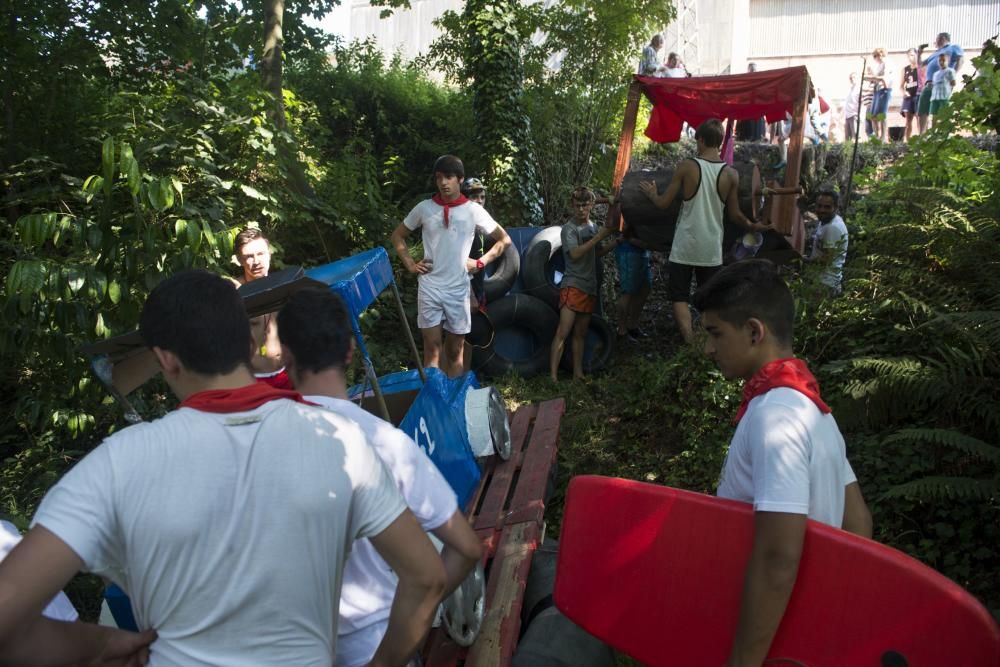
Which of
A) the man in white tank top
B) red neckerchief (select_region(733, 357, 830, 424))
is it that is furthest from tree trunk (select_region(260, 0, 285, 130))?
red neckerchief (select_region(733, 357, 830, 424))

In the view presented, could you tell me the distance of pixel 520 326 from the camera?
318 inches

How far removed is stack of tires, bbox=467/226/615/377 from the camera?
25.6ft

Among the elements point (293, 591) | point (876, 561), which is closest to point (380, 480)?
point (293, 591)

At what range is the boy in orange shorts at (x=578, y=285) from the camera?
748 centimetres

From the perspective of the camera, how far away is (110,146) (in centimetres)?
434

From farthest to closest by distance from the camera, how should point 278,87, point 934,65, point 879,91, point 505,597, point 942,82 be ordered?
point 879,91 < point 934,65 < point 942,82 < point 278,87 < point 505,597

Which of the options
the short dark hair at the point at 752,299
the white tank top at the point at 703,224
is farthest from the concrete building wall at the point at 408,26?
the short dark hair at the point at 752,299

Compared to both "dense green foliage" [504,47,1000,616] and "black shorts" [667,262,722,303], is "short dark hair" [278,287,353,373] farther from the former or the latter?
"black shorts" [667,262,722,303]

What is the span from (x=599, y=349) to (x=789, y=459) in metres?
5.93

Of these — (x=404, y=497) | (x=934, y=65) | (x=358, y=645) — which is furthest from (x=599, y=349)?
(x=934, y=65)

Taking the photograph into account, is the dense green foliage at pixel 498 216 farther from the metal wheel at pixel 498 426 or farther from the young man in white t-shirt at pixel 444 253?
the young man in white t-shirt at pixel 444 253

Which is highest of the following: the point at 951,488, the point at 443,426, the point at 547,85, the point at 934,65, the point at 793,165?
the point at 934,65

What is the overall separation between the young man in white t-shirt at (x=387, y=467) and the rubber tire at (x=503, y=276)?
5555 millimetres

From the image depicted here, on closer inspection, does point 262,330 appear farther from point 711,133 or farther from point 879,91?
point 879,91
